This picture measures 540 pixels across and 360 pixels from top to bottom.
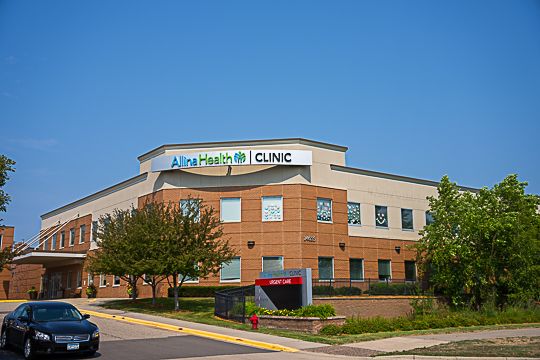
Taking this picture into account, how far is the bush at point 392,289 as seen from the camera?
35.0 metres

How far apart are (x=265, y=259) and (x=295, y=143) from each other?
26.6ft

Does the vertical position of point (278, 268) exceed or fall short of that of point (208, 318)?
it exceeds it

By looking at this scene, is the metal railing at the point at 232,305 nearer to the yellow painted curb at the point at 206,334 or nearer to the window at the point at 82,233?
the yellow painted curb at the point at 206,334

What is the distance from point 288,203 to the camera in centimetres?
3862

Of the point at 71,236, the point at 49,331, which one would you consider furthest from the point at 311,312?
the point at 71,236

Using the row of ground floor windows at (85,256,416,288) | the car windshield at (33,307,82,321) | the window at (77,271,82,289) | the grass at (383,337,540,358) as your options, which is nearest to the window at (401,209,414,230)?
the row of ground floor windows at (85,256,416,288)

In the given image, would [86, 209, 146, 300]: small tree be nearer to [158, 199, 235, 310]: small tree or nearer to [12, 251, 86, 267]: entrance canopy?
[158, 199, 235, 310]: small tree

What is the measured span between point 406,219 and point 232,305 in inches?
889

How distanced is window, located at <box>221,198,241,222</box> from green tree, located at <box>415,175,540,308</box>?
12.4 metres

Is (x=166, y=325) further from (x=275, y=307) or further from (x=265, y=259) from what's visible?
(x=265, y=259)

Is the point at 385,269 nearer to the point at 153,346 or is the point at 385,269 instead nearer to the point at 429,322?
the point at 429,322

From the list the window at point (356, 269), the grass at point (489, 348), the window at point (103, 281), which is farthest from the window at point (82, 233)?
the grass at point (489, 348)

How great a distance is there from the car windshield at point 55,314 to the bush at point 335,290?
688 inches

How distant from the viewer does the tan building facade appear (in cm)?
3831
